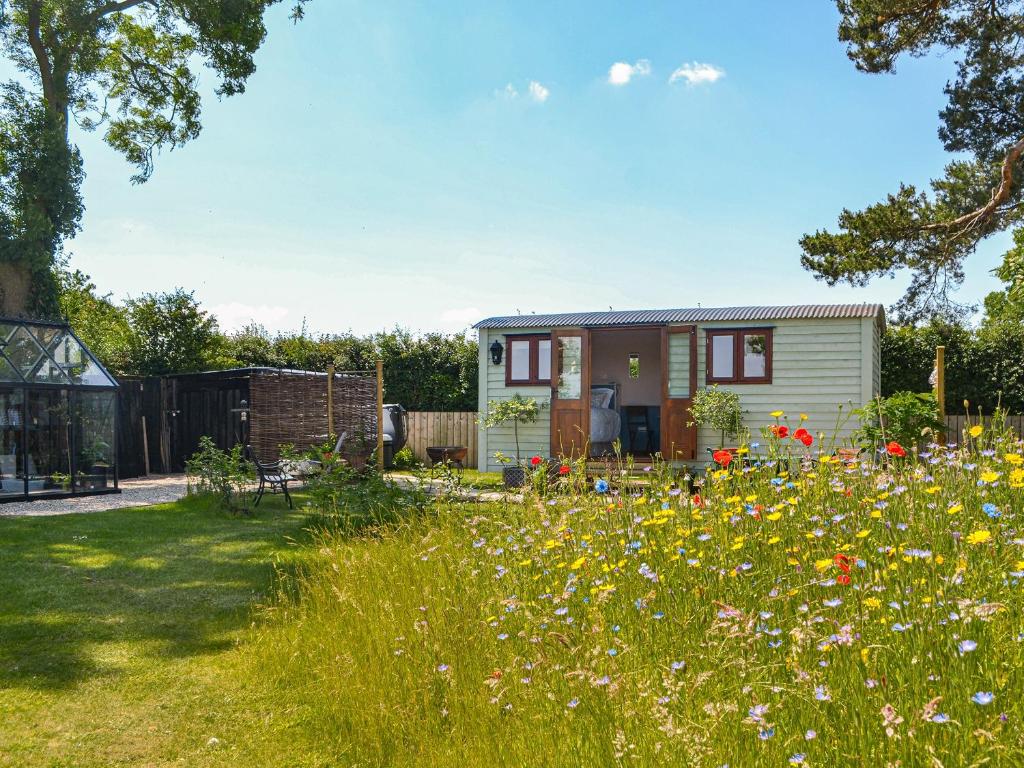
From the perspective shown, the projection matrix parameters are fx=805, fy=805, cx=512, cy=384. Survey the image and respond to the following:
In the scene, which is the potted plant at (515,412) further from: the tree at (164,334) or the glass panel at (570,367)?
the tree at (164,334)

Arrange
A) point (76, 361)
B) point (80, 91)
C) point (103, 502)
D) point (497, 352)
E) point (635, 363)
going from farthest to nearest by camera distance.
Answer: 1. point (80, 91)
2. point (635, 363)
3. point (497, 352)
4. point (76, 361)
5. point (103, 502)

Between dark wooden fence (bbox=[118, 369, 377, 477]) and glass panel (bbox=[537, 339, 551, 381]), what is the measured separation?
3012 mm

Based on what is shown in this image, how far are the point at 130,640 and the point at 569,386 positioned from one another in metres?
9.19

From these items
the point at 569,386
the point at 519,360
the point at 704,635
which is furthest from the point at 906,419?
the point at 704,635

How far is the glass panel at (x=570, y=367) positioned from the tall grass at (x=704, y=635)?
340 inches

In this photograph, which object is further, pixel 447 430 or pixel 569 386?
pixel 447 430

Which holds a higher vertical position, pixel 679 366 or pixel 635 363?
pixel 635 363

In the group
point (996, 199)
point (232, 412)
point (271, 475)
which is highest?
point (996, 199)

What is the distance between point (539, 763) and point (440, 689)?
97 centimetres

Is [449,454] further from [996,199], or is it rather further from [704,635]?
[704,635]

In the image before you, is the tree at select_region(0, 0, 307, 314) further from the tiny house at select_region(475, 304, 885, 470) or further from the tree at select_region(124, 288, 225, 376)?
the tiny house at select_region(475, 304, 885, 470)

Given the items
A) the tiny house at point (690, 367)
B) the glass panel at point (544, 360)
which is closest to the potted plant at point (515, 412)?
the tiny house at point (690, 367)

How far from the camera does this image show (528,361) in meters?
13.9

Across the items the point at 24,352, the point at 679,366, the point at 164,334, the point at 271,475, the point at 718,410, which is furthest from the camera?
the point at 164,334
